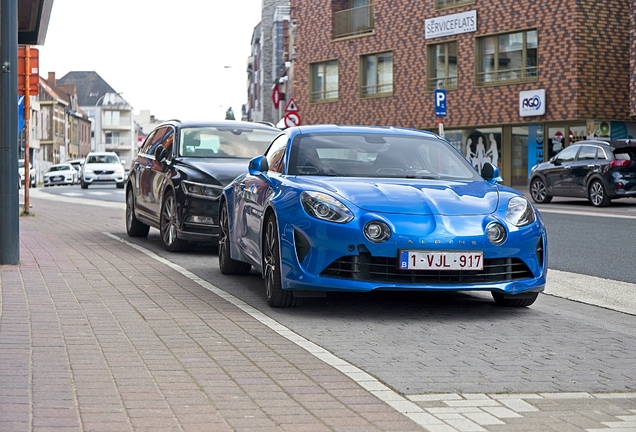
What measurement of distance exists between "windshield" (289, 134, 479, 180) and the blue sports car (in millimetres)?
19

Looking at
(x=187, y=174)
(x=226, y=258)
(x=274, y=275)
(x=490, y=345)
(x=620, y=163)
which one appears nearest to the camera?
(x=490, y=345)

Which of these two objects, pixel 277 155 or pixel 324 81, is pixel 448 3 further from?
pixel 277 155

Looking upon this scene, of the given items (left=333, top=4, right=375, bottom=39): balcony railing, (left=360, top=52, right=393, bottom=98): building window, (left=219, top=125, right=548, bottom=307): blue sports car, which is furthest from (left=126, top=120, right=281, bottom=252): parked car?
(left=333, top=4, right=375, bottom=39): balcony railing

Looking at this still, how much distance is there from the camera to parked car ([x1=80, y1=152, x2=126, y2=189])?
46469 millimetres

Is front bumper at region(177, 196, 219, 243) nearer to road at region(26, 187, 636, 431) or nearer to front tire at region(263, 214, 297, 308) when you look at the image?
road at region(26, 187, 636, 431)

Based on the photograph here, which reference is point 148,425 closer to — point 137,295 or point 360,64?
point 137,295

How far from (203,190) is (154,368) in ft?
22.0

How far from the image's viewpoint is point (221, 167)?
12.4 metres

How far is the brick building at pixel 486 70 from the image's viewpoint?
36.2 metres

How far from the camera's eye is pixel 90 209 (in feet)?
79.2

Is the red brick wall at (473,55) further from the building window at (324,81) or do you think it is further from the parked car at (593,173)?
the parked car at (593,173)

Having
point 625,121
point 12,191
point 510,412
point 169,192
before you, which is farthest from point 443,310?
point 625,121

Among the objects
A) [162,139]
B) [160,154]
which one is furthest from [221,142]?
[162,139]

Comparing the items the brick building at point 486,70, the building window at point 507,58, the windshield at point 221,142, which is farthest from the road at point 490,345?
the building window at point 507,58
